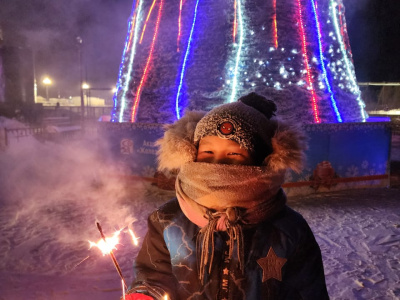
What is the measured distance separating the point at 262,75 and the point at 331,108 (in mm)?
2479

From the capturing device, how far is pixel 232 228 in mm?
1643

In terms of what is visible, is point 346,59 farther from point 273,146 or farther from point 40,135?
point 40,135

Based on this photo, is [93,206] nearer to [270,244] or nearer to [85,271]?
[85,271]

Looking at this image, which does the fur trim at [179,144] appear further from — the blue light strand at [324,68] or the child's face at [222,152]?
the blue light strand at [324,68]

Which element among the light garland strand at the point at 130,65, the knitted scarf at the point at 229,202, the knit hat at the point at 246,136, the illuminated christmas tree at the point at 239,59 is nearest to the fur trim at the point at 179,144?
the knit hat at the point at 246,136

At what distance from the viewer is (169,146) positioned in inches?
75.4

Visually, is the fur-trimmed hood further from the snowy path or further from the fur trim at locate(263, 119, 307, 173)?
the snowy path

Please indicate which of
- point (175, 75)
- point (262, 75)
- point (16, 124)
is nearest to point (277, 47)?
point (262, 75)

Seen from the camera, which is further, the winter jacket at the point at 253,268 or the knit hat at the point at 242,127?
the knit hat at the point at 242,127

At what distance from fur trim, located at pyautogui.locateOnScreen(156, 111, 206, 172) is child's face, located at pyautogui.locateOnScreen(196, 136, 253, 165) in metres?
0.07

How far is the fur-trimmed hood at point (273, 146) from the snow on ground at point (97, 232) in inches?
112

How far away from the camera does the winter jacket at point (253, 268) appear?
1673mm

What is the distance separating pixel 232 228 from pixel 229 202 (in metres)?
0.14

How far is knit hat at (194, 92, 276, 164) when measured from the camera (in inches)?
70.3
